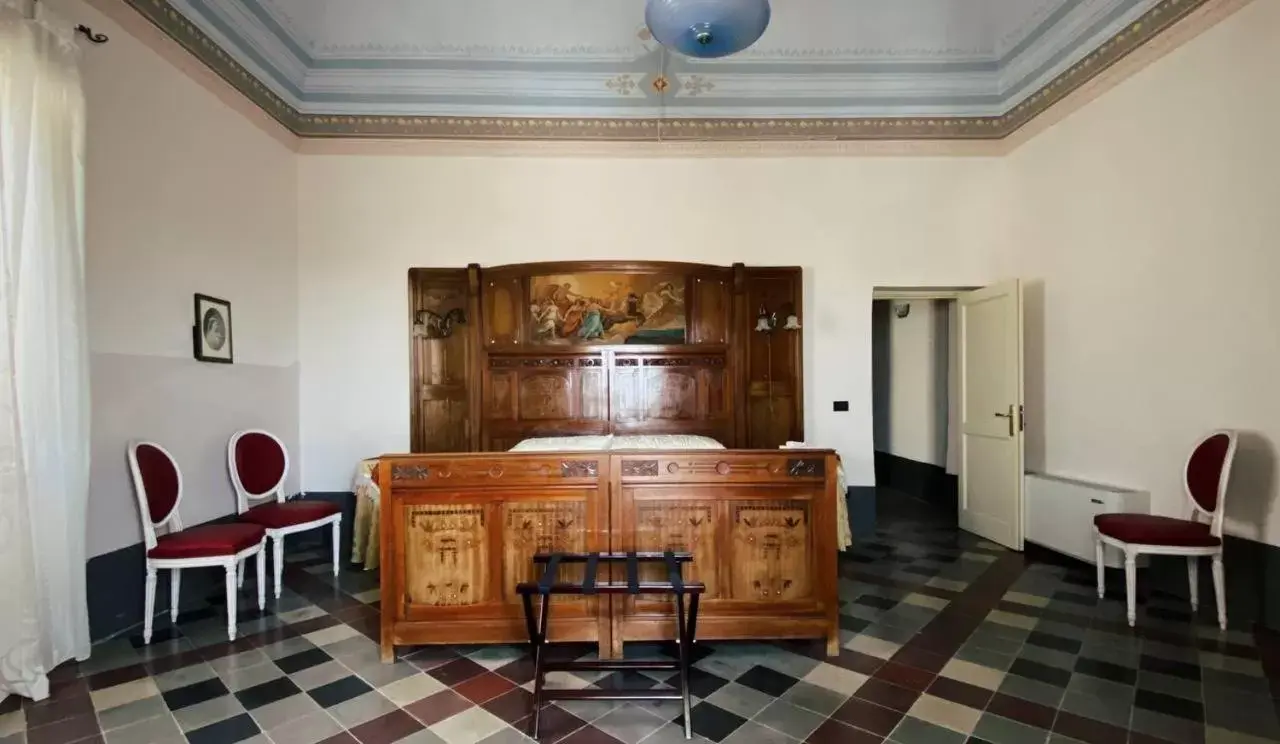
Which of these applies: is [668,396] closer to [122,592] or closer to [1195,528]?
[1195,528]

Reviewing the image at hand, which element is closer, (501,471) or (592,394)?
(501,471)

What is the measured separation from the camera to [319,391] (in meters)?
5.29

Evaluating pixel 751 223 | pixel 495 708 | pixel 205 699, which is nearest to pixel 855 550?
pixel 751 223

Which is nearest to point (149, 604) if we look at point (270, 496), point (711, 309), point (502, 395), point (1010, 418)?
point (270, 496)

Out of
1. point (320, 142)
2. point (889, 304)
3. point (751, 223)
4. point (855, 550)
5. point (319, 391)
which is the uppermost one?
point (320, 142)

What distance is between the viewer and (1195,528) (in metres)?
3.38

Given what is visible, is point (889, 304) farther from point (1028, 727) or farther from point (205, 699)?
point (205, 699)

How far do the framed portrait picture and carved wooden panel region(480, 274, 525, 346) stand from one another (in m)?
1.88

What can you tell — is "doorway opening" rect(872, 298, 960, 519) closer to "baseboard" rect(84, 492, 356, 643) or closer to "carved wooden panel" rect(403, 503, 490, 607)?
"carved wooden panel" rect(403, 503, 490, 607)

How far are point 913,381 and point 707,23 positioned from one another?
18.0 ft

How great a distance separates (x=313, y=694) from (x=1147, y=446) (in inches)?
200

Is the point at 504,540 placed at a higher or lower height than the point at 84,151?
lower

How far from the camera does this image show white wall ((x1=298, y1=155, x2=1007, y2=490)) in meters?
5.37

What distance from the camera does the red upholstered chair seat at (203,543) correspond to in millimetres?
3205
